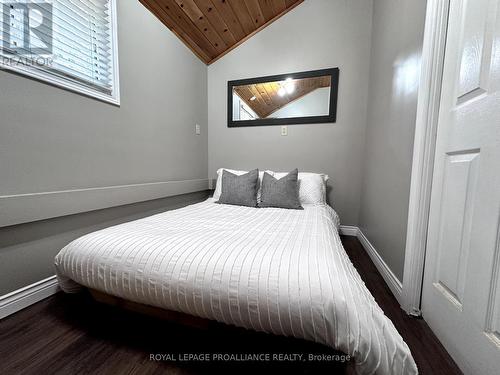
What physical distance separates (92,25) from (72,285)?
1774mm

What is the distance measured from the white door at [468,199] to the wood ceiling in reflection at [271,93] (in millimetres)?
1517

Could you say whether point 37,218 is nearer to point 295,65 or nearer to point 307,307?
point 307,307

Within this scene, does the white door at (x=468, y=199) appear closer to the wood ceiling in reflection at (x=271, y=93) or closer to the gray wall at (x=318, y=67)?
the gray wall at (x=318, y=67)

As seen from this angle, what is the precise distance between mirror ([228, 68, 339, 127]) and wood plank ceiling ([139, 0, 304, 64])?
0.51 meters

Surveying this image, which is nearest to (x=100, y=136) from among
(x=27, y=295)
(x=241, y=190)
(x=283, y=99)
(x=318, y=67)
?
(x=27, y=295)

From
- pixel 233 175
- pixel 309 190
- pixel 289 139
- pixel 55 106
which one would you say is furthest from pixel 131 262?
pixel 289 139

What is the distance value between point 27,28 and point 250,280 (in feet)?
5.95

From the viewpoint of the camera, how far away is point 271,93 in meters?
2.55

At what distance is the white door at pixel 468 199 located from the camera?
0.70 meters

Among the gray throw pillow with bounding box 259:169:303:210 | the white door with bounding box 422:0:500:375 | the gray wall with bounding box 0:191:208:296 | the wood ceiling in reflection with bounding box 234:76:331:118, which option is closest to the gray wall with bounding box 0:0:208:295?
the gray wall with bounding box 0:191:208:296

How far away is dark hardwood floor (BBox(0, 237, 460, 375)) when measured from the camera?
80 cm

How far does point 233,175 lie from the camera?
7.18ft

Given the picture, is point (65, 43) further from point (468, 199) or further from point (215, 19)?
point (468, 199)

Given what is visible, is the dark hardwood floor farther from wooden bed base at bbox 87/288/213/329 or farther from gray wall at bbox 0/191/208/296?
gray wall at bbox 0/191/208/296
